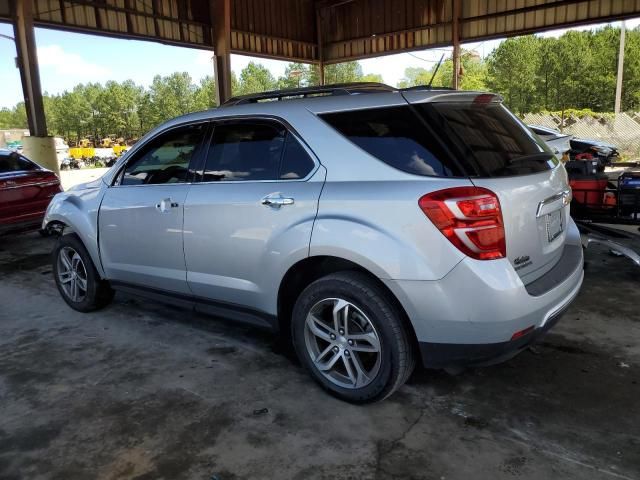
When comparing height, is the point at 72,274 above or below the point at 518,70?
below

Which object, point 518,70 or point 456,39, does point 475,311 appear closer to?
point 456,39

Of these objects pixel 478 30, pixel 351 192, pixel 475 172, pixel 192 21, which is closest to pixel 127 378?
pixel 351 192

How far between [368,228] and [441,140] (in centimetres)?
57

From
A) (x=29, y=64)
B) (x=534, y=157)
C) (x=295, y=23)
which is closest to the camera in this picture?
(x=534, y=157)

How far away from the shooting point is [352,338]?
2914 mm

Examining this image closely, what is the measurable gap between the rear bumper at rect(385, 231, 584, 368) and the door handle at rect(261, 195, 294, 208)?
30.7 inches

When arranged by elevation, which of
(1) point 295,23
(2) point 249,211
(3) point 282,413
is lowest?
(3) point 282,413

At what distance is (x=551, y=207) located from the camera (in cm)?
292

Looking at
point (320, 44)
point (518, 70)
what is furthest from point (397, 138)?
point (518, 70)

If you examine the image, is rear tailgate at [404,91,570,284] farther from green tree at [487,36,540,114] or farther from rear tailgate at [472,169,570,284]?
green tree at [487,36,540,114]

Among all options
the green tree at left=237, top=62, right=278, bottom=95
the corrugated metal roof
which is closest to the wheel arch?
the corrugated metal roof

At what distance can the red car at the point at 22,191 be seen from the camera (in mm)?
7281

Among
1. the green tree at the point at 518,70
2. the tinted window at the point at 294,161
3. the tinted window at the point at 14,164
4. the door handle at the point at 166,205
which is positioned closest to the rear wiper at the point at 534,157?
the tinted window at the point at 294,161

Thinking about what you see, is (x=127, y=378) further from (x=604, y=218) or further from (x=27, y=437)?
(x=604, y=218)
